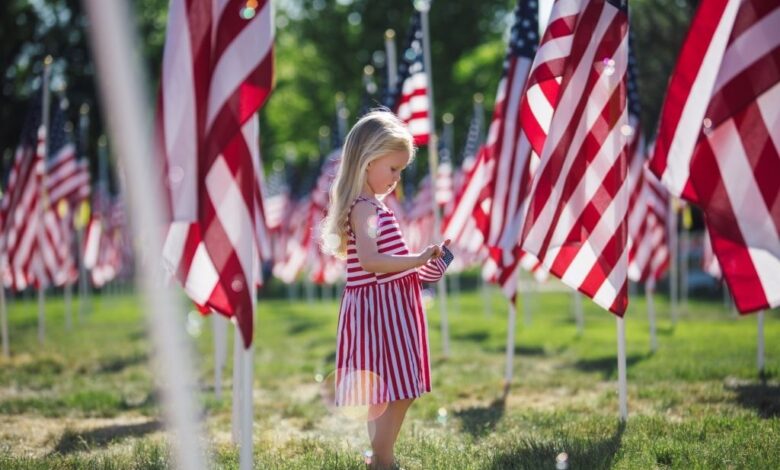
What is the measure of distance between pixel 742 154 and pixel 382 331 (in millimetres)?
2219

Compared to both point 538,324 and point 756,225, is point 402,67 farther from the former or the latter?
point 538,324

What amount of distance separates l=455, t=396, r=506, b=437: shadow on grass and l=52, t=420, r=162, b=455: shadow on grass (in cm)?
234

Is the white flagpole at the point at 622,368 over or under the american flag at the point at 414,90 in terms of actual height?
under

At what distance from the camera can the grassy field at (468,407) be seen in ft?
14.9

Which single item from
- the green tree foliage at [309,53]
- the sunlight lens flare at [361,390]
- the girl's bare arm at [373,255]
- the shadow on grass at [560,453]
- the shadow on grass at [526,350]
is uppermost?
the green tree foliage at [309,53]

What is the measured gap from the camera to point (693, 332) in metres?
12.1

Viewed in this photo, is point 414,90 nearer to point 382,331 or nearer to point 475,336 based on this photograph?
point 475,336

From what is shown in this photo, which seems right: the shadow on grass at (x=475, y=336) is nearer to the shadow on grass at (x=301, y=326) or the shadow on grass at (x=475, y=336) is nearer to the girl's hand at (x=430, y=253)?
the shadow on grass at (x=301, y=326)

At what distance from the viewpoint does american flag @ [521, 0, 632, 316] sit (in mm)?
4984

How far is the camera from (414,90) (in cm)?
920

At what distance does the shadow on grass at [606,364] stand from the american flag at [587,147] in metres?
3.13

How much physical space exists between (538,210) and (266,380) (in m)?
4.42

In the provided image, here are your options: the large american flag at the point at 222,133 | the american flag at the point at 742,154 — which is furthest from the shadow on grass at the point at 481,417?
the large american flag at the point at 222,133

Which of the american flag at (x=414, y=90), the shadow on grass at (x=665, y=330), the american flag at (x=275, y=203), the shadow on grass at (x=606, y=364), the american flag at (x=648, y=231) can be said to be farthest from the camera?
the american flag at (x=275, y=203)
